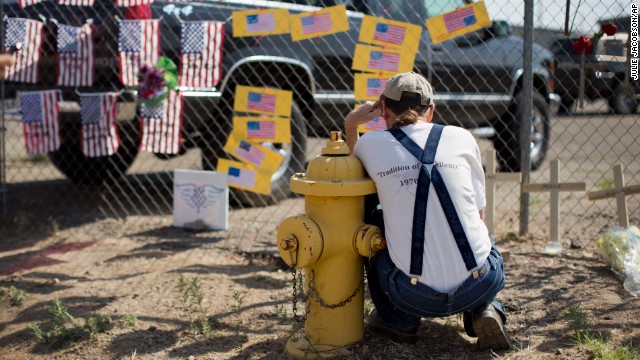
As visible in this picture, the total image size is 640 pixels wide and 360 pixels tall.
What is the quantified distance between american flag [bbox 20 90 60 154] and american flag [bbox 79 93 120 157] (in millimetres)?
216

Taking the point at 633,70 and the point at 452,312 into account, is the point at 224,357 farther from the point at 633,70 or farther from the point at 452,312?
the point at 633,70

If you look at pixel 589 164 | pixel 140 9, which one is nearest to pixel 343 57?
pixel 140 9

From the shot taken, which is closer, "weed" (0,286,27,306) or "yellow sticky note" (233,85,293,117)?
"weed" (0,286,27,306)

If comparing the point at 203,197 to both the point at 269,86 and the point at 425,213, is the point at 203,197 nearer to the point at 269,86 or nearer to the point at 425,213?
the point at 269,86

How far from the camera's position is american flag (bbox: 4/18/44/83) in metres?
5.46

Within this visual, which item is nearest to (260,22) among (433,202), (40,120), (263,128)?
(263,128)

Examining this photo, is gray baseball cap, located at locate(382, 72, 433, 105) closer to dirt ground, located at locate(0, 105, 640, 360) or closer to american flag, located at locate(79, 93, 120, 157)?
dirt ground, located at locate(0, 105, 640, 360)

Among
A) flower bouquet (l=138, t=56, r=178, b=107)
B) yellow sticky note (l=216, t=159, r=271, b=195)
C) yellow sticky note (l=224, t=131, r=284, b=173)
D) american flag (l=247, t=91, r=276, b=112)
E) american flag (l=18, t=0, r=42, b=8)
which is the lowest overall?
yellow sticky note (l=216, t=159, r=271, b=195)

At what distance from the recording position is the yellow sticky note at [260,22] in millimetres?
5344

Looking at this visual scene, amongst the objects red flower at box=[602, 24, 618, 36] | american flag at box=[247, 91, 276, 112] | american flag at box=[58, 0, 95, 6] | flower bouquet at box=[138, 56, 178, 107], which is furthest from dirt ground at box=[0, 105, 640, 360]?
american flag at box=[58, 0, 95, 6]

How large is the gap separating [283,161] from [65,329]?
9.16ft

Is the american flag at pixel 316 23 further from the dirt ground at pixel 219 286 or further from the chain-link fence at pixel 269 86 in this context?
the dirt ground at pixel 219 286

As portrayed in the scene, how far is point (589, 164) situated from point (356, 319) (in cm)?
665

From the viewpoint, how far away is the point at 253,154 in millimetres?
5539
